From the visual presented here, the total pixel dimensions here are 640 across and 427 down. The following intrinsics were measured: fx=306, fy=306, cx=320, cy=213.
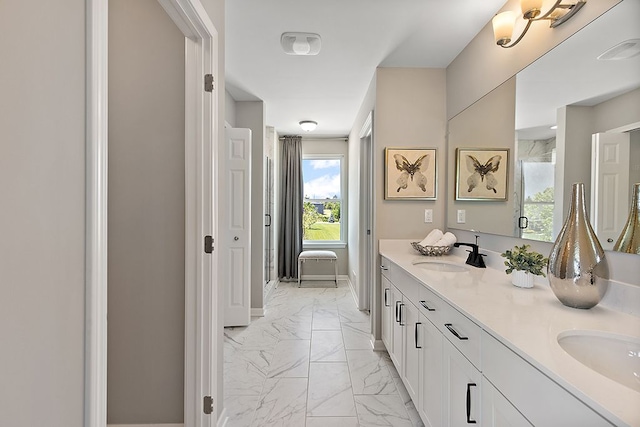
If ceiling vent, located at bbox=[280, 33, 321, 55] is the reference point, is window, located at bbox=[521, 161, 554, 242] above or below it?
below

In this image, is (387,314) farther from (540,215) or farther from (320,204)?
(320,204)

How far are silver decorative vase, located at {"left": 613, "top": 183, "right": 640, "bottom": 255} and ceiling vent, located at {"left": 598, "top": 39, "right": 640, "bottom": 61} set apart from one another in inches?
18.8

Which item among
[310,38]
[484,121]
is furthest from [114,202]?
[484,121]

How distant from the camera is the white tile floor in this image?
73.7 inches

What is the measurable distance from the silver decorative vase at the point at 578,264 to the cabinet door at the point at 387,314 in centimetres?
131

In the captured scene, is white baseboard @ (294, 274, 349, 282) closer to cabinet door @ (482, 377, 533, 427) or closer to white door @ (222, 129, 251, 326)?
white door @ (222, 129, 251, 326)

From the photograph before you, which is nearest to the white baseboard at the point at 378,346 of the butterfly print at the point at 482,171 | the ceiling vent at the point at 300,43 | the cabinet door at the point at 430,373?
the cabinet door at the point at 430,373

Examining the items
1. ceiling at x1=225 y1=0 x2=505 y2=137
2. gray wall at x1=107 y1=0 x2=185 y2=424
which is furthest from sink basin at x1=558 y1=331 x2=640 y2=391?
ceiling at x1=225 y1=0 x2=505 y2=137

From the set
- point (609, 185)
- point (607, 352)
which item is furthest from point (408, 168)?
point (607, 352)

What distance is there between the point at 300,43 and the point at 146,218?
5.31 ft

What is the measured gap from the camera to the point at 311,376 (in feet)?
7.57

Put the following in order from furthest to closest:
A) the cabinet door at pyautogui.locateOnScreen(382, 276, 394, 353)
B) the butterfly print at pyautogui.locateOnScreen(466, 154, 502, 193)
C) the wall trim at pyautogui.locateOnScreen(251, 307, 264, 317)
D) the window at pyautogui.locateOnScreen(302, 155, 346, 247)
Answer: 1. the window at pyautogui.locateOnScreen(302, 155, 346, 247)
2. the wall trim at pyautogui.locateOnScreen(251, 307, 264, 317)
3. the cabinet door at pyautogui.locateOnScreen(382, 276, 394, 353)
4. the butterfly print at pyautogui.locateOnScreen(466, 154, 502, 193)

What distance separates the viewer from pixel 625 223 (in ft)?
3.66
